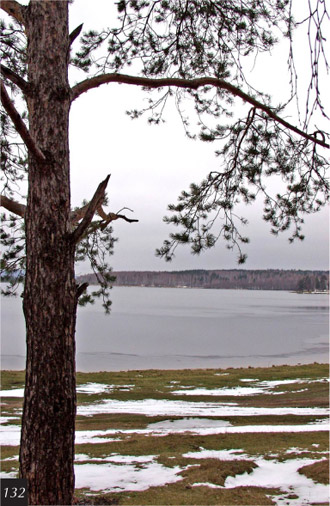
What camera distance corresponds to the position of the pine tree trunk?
261 cm

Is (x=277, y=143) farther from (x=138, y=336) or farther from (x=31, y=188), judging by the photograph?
(x=138, y=336)

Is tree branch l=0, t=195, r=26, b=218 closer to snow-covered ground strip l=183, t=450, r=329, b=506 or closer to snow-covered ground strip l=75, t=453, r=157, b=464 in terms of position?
snow-covered ground strip l=183, t=450, r=329, b=506

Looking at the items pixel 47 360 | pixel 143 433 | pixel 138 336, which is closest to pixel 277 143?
pixel 47 360

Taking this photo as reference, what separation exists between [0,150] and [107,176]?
2672 mm

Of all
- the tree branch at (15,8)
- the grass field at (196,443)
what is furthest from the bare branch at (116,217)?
the grass field at (196,443)

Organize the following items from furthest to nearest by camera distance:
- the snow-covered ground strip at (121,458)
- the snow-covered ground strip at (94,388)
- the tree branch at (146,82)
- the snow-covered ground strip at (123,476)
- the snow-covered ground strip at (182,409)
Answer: the snow-covered ground strip at (94,388), the snow-covered ground strip at (182,409), the snow-covered ground strip at (121,458), the snow-covered ground strip at (123,476), the tree branch at (146,82)

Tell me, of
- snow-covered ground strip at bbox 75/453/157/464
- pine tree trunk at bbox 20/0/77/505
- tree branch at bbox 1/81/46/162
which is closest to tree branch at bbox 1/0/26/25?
pine tree trunk at bbox 20/0/77/505

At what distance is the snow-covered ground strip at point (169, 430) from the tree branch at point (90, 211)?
7.41m

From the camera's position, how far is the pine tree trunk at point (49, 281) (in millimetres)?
2613

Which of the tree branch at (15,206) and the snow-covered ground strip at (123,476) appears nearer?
the tree branch at (15,206)

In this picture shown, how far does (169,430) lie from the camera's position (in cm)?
1070

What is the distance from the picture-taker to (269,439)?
9258 millimetres

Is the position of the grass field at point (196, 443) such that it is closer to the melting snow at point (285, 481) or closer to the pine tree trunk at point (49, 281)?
the melting snow at point (285, 481)

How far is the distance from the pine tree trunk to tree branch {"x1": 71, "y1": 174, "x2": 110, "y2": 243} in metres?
0.09
